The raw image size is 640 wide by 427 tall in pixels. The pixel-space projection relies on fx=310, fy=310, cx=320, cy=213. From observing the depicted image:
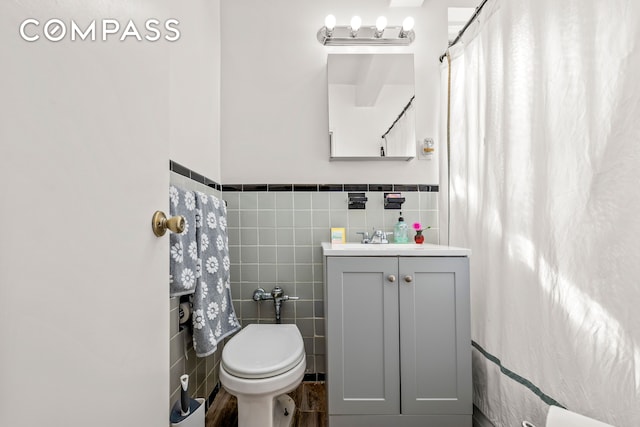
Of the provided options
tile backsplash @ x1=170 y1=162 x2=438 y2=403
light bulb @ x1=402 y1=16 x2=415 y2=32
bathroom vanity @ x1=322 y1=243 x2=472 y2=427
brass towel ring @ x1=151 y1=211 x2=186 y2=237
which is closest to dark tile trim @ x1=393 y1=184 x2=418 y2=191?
tile backsplash @ x1=170 y1=162 x2=438 y2=403

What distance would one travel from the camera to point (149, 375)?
585 mm

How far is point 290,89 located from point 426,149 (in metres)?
0.96

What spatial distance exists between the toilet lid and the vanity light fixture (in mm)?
1767

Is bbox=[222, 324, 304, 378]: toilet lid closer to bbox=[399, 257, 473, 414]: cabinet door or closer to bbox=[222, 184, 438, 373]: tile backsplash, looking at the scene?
bbox=[222, 184, 438, 373]: tile backsplash

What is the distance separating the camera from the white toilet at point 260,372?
118 cm

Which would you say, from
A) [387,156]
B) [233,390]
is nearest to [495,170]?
[387,156]

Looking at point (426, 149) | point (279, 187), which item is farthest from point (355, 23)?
point (279, 187)

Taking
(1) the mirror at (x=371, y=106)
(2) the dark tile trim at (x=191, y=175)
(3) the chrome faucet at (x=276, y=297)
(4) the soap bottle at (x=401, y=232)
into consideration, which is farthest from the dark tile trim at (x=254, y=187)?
(4) the soap bottle at (x=401, y=232)

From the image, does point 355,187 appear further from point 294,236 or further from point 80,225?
point 80,225

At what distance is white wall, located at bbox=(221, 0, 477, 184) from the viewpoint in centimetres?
200

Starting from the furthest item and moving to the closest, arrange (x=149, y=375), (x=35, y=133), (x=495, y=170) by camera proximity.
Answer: (x=495, y=170), (x=149, y=375), (x=35, y=133)

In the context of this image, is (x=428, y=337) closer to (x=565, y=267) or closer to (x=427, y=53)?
(x=565, y=267)

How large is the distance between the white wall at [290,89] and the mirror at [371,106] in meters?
0.07

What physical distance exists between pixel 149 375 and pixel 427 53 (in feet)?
7.30
